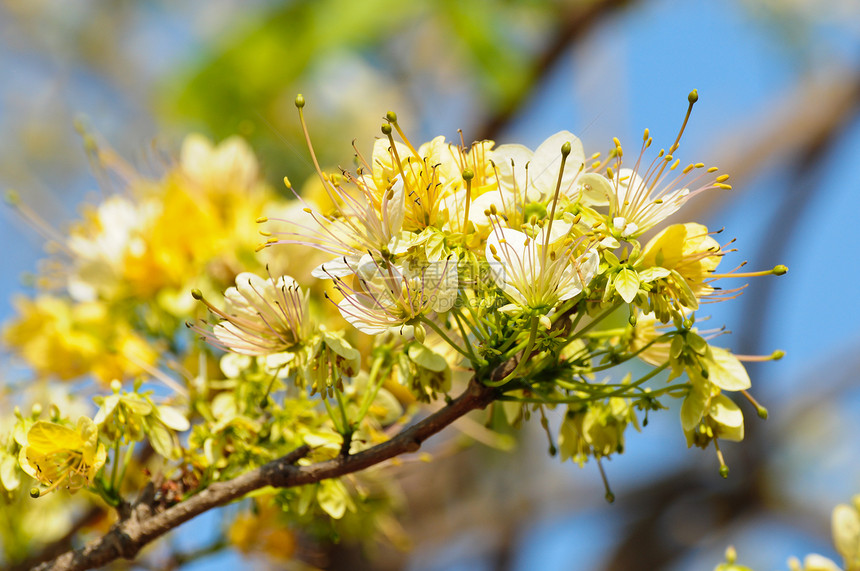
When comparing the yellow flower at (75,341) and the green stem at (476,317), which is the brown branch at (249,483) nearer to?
the green stem at (476,317)

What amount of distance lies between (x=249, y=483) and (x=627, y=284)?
470 mm

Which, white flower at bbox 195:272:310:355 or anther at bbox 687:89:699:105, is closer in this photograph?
anther at bbox 687:89:699:105

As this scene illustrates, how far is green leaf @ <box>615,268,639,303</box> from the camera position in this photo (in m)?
0.82

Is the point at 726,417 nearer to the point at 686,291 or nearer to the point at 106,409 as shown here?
the point at 686,291

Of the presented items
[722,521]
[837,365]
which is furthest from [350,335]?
[837,365]

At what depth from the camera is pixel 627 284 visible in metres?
0.84

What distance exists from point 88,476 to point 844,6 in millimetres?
3805

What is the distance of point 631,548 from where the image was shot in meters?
2.82

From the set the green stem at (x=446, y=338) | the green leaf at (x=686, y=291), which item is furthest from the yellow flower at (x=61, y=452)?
the green leaf at (x=686, y=291)

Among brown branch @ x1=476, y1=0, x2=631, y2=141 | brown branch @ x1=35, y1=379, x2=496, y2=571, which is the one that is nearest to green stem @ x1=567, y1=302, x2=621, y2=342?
brown branch @ x1=35, y1=379, x2=496, y2=571

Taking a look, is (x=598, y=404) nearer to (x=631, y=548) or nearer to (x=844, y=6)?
(x=631, y=548)

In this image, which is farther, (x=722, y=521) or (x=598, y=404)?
(x=722, y=521)

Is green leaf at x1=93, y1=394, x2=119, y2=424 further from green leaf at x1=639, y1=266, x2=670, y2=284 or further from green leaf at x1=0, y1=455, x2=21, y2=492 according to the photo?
green leaf at x1=639, y1=266, x2=670, y2=284

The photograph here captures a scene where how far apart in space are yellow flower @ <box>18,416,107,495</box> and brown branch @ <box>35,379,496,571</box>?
8 cm
